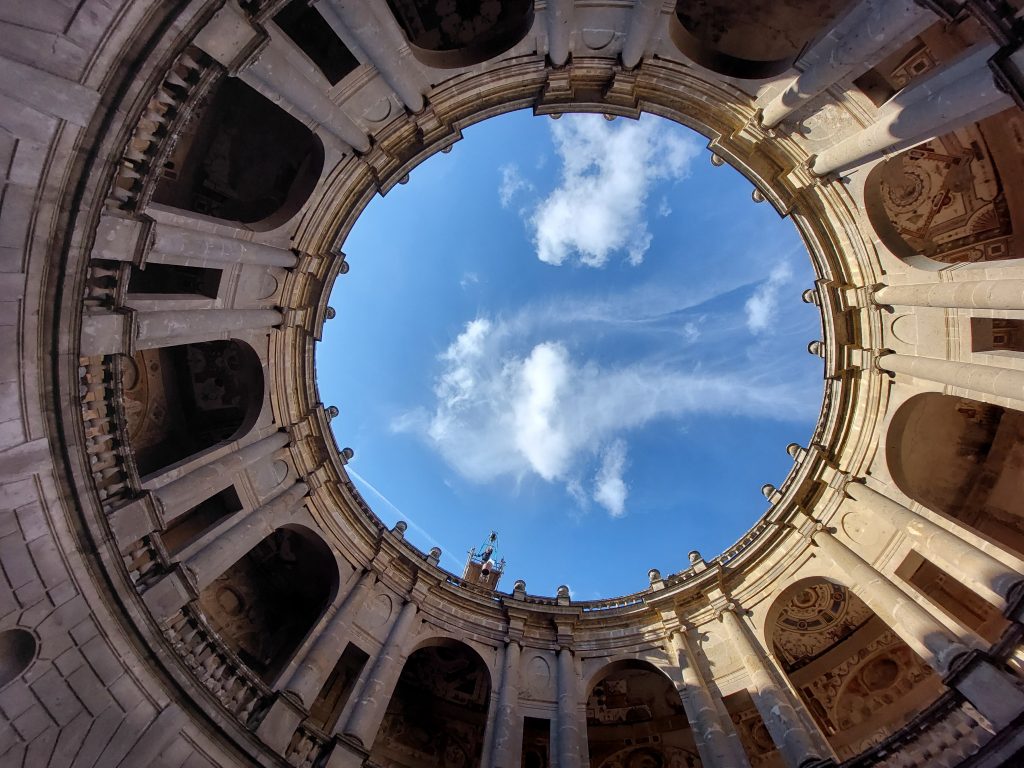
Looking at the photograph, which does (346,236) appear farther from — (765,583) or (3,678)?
(765,583)

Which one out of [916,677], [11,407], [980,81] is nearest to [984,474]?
[916,677]

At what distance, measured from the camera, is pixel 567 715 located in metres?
15.5

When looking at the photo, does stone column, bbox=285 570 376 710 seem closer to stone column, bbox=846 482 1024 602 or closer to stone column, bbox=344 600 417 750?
stone column, bbox=344 600 417 750

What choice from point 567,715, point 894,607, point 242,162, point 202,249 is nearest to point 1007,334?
point 894,607

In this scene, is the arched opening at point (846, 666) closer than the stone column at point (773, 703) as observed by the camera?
No

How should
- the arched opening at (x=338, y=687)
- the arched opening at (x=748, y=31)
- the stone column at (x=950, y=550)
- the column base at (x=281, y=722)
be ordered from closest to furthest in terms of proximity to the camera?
the stone column at (x=950, y=550) → the column base at (x=281, y=722) → the arched opening at (x=748, y=31) → the arched opening at (x=338, y=687)

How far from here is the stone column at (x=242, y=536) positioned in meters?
12.8

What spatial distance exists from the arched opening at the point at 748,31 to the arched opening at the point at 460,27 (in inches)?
171

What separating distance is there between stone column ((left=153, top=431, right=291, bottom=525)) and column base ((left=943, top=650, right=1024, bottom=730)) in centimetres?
1536

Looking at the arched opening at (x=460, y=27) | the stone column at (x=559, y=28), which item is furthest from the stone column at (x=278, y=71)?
the stone column at (x=559, y=28)

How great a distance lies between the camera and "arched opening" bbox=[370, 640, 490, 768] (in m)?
18.1

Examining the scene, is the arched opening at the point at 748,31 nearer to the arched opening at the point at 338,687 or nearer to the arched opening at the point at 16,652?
the arched opening at the point at 338,687

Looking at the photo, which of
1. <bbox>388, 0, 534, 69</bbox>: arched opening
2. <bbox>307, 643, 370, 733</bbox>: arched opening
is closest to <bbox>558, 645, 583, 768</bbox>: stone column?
<bbox>307, 643, 370, 733</bbox>: arched opening

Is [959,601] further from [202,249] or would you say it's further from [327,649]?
[202,249]
